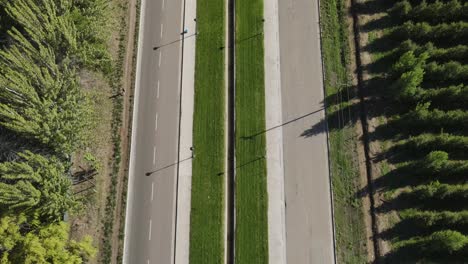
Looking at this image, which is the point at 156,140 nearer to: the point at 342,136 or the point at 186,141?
the point at 186,141

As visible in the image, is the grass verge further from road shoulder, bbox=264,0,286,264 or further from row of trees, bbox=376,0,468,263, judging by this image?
road shoulder, bbox=264,0,286,264

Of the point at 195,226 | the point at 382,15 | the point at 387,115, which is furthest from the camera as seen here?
the point at 382,15

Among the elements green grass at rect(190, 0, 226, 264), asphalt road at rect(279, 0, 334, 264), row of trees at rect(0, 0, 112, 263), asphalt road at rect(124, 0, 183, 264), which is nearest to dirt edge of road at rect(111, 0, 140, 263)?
asphalt road at rect(124, 0, 183, 264)

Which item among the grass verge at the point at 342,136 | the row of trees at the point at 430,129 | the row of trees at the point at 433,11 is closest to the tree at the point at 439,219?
the row of trees at the point at 430,129

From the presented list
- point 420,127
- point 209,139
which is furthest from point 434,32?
point 209,139

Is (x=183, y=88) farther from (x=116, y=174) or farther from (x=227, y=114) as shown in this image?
(x=116, y=174)

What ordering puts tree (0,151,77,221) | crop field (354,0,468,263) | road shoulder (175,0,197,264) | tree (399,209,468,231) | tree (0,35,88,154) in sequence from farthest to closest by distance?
1. road shoulder (175,0,197,264)
2. crop field (354,0,468,263)
3. tree (399,209,468,231)
4. tree (0,35,88,154)
5. tree (0,151,77,221)

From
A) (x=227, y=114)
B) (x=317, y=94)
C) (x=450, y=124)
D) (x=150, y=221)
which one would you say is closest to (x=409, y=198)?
(x=450, y=124)
